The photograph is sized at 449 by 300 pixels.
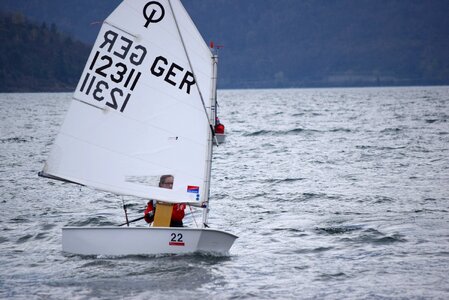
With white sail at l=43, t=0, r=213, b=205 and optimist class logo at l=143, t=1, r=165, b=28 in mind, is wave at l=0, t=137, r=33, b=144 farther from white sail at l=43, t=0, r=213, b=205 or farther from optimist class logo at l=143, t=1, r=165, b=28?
optimist class logo at l=143, t=1, r=165, b=28

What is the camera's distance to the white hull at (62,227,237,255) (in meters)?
16.7

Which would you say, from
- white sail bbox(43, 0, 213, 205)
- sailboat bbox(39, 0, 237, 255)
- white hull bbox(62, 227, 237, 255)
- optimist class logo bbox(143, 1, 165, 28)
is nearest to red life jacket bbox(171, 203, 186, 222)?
sailboat bbox(39, 0, 237, 255)

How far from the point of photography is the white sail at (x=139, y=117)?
16828 mm

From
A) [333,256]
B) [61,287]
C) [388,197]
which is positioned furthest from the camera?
[388,197]

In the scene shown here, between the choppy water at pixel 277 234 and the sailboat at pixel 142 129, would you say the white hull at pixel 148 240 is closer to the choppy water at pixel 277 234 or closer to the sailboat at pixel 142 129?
the sailboat at pixel 142 129

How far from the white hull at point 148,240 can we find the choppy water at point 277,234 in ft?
0.84

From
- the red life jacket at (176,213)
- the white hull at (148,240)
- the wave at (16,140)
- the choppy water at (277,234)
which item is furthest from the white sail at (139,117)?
the wave at (16,140)

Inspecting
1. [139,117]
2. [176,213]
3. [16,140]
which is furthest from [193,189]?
[16,140]

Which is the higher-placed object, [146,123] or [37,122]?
[37,122]

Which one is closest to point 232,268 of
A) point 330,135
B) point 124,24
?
point 124,24

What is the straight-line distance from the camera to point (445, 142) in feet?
156

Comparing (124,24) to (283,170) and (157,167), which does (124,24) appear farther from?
(283,170)

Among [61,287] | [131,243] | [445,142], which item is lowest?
[61,287]

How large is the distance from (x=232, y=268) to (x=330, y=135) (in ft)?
141
